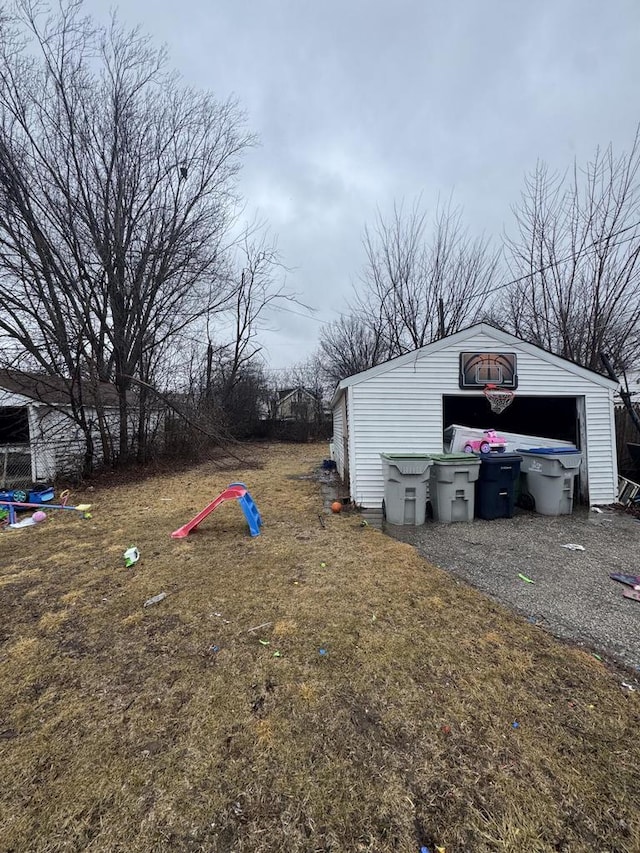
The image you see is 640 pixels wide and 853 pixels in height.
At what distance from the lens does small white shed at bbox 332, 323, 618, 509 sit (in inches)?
260

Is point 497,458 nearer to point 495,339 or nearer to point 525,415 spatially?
point 495,339

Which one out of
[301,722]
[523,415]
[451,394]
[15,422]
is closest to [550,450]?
[451,394]

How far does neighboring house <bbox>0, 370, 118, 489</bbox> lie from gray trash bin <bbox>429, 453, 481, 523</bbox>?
29.0 feet

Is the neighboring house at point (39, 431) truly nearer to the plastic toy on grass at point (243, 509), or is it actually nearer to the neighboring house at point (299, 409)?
the plastic toy on grass at point (243, 509)

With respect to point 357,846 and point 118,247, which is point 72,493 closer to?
point 118,247

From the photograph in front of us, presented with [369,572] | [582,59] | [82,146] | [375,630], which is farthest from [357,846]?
[82,146]

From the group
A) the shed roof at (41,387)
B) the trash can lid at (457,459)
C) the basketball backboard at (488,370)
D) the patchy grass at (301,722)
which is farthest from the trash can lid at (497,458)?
the shed roof at (41,387)

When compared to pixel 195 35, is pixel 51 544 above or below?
below

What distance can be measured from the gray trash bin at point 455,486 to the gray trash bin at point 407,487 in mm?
250

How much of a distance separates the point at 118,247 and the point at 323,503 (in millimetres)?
9215

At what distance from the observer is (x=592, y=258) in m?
9.28

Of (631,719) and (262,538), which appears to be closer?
(631,719)

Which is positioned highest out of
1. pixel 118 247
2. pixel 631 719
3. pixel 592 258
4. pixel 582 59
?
pixel 582 59

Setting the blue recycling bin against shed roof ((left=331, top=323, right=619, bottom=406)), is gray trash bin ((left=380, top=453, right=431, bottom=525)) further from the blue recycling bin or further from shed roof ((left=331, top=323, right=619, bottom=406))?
shed roof ((left=331, top=323, right=619, bottom=406))
